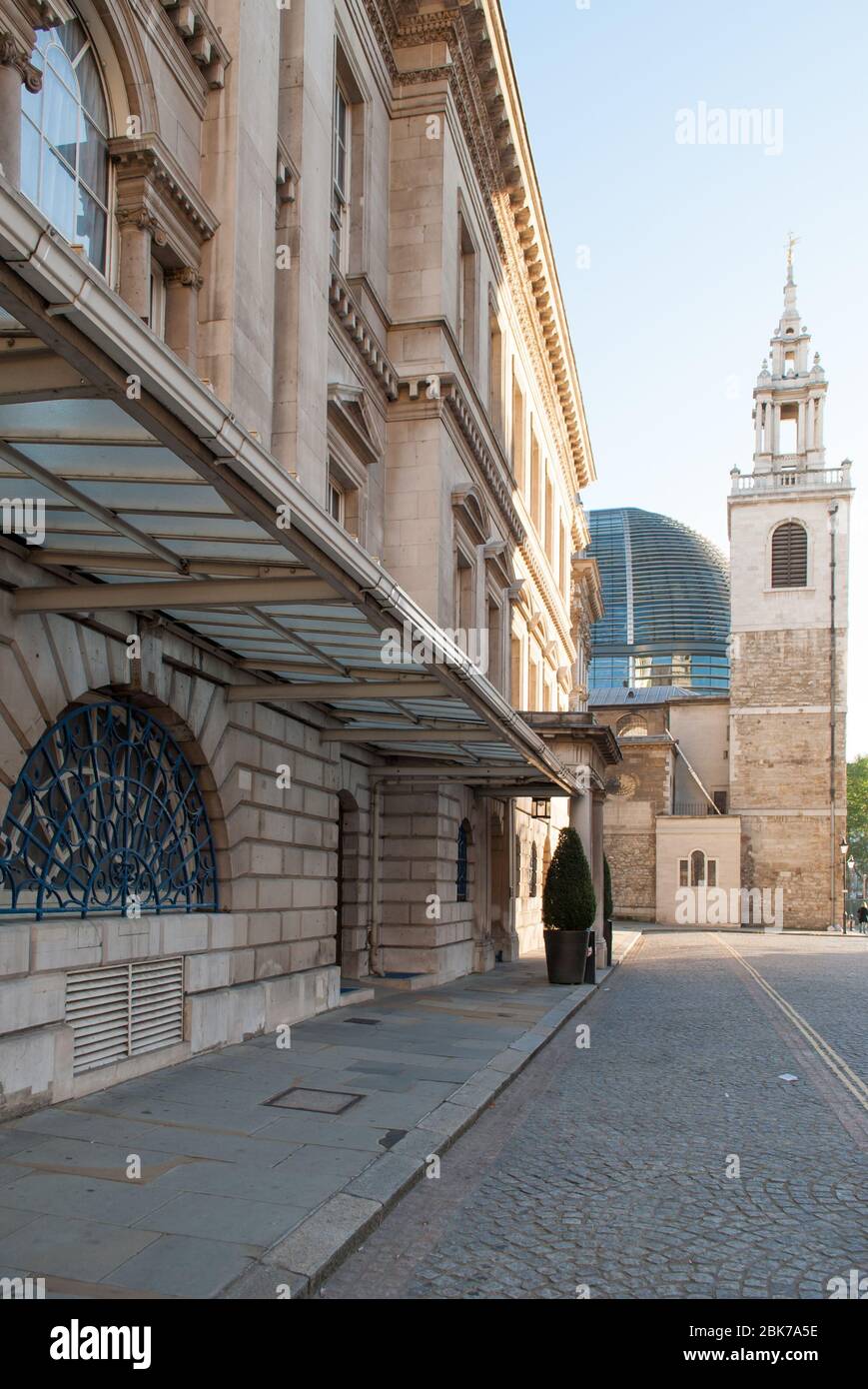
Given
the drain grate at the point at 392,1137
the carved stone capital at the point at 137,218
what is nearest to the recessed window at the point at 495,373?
the carved stone capital at the point at 137,218

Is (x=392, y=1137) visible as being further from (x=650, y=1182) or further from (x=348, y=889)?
(x=348, y=889)

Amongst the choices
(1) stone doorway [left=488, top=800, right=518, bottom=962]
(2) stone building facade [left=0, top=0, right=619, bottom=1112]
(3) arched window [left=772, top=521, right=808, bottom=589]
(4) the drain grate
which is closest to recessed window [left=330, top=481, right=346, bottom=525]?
(2) stone building facade [left=0, top=0, right=619, bottom=1112]

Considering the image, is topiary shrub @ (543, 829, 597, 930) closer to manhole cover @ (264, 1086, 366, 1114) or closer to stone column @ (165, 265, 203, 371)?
manhole cover @ (264, 1086, 366, 1114)

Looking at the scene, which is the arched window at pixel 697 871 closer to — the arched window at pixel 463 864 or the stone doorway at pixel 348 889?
the arched window at pixel 463 864

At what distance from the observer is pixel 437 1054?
11281 mm

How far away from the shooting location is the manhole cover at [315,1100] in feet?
27.9

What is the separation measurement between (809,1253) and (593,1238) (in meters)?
1.04

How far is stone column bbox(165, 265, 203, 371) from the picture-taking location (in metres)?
10.9

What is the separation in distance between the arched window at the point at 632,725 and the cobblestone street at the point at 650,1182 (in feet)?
180

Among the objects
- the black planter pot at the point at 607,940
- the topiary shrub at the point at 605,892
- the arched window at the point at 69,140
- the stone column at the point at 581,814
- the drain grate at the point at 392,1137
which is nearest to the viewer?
the drain grate at the point at 392,1137

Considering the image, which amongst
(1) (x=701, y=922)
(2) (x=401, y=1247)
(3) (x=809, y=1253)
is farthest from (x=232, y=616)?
(1) (x=701, y=922)

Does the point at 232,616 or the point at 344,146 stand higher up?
the point at 344,146

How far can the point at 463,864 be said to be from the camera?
20.8m

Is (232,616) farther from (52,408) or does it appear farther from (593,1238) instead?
(593,1238)
